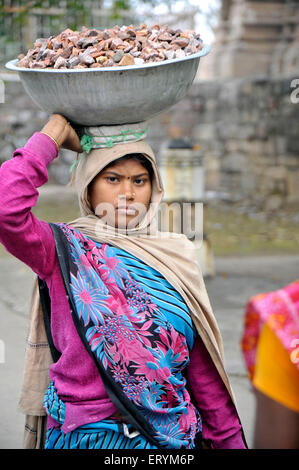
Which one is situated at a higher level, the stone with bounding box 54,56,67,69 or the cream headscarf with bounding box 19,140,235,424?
the stone with bounding box 54,56,67,69

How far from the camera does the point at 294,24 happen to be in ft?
41.2

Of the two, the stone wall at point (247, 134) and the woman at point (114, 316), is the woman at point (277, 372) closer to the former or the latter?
the woman at point (114, 316)

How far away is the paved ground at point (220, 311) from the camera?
3.70 metres

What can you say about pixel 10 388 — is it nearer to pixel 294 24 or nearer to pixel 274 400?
pixel 274 400

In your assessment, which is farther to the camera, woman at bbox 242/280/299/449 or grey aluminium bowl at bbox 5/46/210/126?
grey aluminium bowl at bbox 5/46/210/126

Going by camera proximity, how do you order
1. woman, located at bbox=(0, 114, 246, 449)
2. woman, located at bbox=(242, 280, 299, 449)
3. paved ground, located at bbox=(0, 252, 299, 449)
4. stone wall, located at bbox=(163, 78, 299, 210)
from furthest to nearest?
stone wall, located at bbox=(163, 78, 299, 210) → paved ground, located at bbox=(0, 252, 299, 449) → woman, located at bbox=(0, 114, 246, 449) → woman, located at bbox=(242, 280, 299, 449)

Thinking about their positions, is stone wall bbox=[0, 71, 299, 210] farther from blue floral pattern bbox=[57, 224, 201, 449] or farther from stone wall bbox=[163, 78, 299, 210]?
blue floral pattern bbox=[57, 224, 201, 449]

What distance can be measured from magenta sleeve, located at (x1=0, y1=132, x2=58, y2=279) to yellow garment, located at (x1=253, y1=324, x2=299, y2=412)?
2.45 feet

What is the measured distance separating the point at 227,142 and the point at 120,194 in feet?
32.8

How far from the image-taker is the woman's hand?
195 cm

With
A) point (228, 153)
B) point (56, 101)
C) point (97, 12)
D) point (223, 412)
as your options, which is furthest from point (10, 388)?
point (228, 153)

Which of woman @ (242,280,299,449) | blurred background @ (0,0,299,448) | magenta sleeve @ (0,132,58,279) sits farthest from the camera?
blurred background @ (0,0,299,448)

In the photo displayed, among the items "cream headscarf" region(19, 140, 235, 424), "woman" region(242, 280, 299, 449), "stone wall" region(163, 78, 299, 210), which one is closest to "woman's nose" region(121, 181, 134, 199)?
"cream headscarf" region(19, 140, 235, 424)

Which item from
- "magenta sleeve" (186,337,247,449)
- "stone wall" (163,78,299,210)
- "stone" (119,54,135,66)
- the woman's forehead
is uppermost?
"stone" (119,54,135,66)
